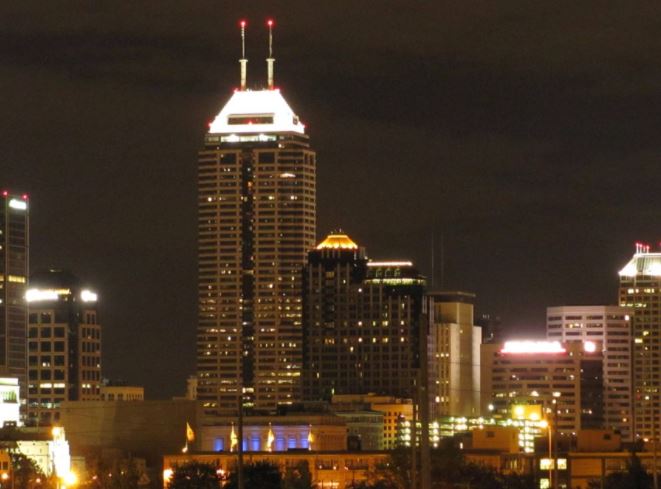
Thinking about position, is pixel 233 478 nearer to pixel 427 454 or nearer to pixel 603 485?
pixel 603 485

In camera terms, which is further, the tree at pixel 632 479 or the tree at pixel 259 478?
the tree at pixel 632 479

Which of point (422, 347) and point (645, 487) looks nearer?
point (422, 347)

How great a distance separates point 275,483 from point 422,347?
89.0 meters

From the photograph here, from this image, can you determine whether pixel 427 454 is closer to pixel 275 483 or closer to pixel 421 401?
pixel 421 401

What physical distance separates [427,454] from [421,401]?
6.21 m

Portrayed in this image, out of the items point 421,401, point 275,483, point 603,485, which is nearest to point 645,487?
point 603,485

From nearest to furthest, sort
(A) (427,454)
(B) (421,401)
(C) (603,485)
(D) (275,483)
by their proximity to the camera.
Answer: (A) (427,454), (B) (421,401), (D) (275,483), (C) (603,485)

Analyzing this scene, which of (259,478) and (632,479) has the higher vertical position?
(259,478)

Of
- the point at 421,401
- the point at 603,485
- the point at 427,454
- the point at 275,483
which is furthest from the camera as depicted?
the point at 603,485

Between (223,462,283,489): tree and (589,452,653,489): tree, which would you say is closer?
(223,462,283,489): tree

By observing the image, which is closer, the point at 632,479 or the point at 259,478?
the point at 259,478

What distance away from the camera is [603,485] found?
19450 centimetres

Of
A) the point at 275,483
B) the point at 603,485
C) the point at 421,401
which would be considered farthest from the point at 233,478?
the point at 421,401

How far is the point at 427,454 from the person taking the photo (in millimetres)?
87562
